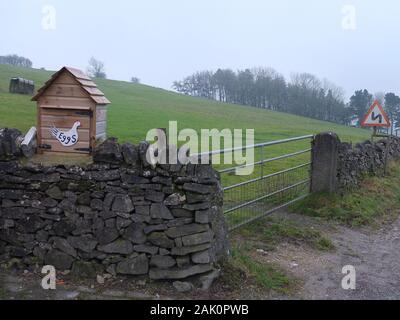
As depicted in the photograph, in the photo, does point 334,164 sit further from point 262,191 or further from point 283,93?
point 283,93

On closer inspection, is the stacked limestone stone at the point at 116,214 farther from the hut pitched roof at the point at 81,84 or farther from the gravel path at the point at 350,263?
the gravel path at the point at 350,263

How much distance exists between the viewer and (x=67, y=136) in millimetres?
5711

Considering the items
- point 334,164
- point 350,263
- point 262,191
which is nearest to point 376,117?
point 334,164

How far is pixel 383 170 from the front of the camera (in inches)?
529

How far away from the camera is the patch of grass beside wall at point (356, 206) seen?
927cm

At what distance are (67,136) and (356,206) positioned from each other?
655cm

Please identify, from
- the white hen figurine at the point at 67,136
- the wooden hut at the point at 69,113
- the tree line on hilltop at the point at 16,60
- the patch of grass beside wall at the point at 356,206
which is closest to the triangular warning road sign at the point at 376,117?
the patch of grass beside wall at the point at 356,206

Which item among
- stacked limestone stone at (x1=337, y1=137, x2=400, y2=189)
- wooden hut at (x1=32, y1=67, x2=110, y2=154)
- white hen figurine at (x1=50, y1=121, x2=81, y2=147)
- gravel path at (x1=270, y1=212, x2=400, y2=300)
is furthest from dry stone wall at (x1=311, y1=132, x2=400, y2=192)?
white hen figurine at (x1=50, y1=121, x2=81, y2=147)

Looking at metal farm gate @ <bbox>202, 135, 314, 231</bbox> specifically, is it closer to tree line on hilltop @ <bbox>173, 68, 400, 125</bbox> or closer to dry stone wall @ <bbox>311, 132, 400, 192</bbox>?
dry stone wall @ <bbox>311, 132, 400, 192</bbox>

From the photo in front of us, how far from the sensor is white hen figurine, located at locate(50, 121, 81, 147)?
5.67 metres

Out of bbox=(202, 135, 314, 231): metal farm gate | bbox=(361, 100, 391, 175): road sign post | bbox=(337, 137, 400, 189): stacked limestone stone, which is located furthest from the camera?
bbox=(361, 100, 391, 175): road sign post
